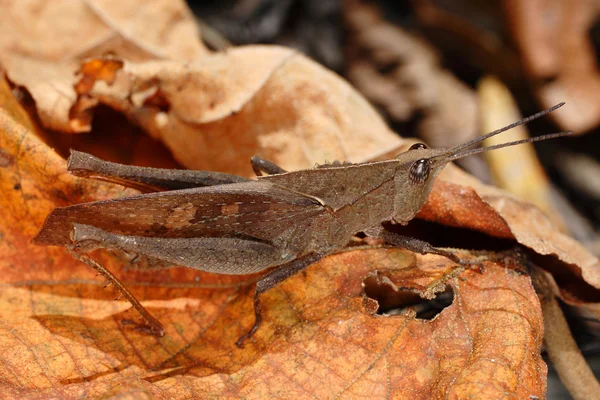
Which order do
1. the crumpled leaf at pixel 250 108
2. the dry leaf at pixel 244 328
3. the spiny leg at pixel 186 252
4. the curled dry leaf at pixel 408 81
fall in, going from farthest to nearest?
the curled dry leaf at pixel 408 81
the crumpled leaf at pixel 250 108
the spiny leg at pixel 186 252
the dry leaf at pixel 244 328

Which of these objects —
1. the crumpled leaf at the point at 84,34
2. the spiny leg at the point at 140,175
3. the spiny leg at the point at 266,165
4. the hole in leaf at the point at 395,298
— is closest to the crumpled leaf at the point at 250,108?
the spiny leg at the point at 266,165

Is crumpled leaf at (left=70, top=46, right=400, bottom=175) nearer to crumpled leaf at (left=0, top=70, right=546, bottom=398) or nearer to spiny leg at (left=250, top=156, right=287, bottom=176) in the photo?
spiny leg at (left=250, top=156, right=287, bottom=176)

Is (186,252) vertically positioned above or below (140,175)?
below

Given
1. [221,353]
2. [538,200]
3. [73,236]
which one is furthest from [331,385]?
[538,200]

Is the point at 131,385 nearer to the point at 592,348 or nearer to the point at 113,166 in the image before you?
the point at 113,166

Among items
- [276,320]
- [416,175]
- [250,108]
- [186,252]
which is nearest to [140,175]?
[186,252]

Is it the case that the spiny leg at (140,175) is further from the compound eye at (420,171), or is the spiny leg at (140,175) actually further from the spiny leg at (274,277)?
the compound eye at (420,171)

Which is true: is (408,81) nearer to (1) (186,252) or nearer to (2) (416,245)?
(2) (416,245)
